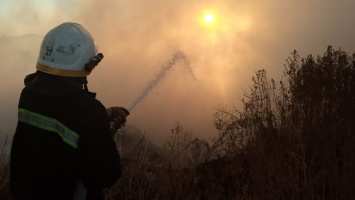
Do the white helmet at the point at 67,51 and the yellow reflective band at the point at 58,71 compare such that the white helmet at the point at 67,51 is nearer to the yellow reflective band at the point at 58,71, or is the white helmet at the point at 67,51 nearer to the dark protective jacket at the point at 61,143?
the yellow reflective band at the point at 58,71

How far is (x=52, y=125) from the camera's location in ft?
7.82

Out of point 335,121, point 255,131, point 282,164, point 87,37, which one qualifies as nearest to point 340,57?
point 335,121

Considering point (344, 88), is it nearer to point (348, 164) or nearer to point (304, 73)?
point (304, 73)

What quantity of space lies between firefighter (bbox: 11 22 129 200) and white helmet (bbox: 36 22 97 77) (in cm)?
8

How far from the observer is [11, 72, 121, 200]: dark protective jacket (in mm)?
2359

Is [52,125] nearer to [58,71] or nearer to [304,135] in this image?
[58,71]

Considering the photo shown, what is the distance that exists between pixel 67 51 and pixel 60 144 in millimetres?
647

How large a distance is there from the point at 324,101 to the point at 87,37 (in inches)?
156

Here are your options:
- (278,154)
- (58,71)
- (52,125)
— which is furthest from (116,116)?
(278,154)

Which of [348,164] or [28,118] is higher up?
[348,164]

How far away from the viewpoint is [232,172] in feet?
18.5

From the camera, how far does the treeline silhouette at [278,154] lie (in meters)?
4.79

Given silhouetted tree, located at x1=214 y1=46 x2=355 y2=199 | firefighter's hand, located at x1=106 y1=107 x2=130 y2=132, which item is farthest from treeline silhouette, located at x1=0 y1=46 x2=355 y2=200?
firefighter's hand, located at x1=106 y1=107 x2=130 y2=132

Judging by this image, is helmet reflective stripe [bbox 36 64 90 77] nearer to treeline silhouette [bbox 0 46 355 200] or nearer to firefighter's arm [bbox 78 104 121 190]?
firefighter's arm [bbox 78 104 121 190]
